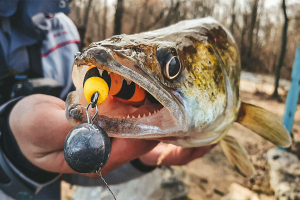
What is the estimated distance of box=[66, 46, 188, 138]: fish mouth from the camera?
0.69 m

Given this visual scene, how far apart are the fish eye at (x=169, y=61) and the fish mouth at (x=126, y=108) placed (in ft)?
0.20

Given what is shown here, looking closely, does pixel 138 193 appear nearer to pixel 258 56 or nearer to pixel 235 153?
pixel 235 153

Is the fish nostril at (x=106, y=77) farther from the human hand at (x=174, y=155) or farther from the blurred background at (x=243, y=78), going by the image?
the blurred background at (x=243, y=78)

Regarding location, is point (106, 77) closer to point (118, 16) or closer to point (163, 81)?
point (163, 81)

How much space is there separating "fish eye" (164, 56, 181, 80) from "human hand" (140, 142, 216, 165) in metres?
0.92

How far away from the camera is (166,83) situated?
2.69 ft

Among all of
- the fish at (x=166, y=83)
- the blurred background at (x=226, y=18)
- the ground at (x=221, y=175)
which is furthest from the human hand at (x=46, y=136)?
the blurred background at (x=226, y=18)

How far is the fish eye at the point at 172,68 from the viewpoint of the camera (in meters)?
0.82

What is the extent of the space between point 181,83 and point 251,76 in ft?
30.3

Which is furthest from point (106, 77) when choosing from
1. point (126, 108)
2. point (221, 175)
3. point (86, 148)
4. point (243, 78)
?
point (243, 78)

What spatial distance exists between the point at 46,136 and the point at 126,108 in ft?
1.39

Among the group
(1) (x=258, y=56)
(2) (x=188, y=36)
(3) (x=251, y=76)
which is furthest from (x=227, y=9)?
(2) (x=188, y=36)

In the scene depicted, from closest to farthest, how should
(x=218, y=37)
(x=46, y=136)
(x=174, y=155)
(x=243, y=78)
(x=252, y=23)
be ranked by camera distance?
(x=46, y=136)
(x=218, y=37)
(x=174, y=155)
(x=252, y=23)
(x=243, y=78)

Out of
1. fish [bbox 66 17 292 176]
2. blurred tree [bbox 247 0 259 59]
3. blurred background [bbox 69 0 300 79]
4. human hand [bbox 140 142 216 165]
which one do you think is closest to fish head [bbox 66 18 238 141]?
fish [bbox 66 17 292 176]
